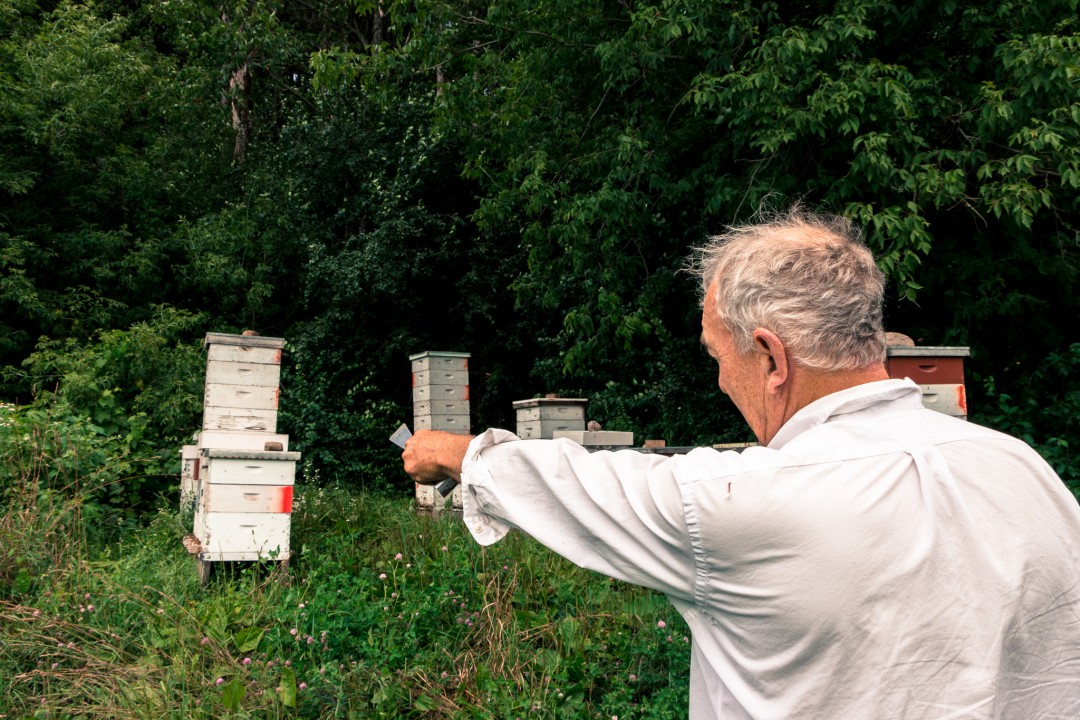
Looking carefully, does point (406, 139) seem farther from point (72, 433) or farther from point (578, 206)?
point (72, 433)

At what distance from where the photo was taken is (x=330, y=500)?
22.4ft

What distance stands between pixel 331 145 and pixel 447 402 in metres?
6.62

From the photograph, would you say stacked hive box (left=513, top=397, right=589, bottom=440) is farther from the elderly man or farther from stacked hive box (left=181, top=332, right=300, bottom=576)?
the elderly man

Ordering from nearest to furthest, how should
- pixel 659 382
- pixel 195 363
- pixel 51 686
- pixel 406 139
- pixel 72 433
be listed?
pixel 51 686
pixel 72 433
pixel 195 363
pixel 659 382
pixel 406 139

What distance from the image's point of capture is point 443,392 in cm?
805

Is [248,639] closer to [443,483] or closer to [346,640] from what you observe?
[346,640]

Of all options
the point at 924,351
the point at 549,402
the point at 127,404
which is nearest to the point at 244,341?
the point at 549,402

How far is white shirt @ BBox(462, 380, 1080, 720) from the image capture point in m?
1.11

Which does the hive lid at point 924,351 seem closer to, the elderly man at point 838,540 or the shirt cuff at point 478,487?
the elderly man at point 838,540

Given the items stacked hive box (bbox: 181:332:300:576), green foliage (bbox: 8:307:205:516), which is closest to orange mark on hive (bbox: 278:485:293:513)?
stacked hive box (bbox: 181:332:300:576)

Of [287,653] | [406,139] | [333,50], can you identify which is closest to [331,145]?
[406,139]

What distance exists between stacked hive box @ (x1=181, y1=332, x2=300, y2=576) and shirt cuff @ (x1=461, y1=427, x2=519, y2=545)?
13.4 feet

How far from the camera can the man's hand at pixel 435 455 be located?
4.77ft

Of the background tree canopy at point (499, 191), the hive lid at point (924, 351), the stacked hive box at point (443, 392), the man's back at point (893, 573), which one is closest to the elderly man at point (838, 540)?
the man's back at point (893, 573)
